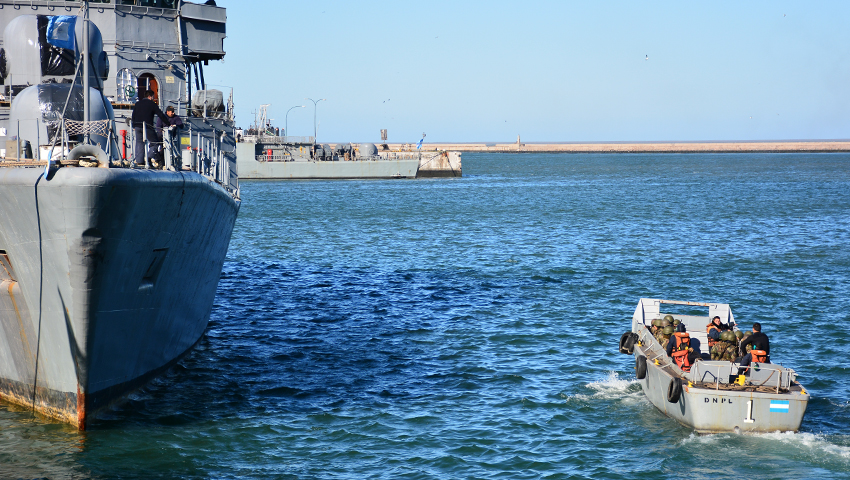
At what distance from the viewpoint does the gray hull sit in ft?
37.6

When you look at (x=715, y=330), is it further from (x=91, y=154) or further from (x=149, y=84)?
(x=149, y=84)

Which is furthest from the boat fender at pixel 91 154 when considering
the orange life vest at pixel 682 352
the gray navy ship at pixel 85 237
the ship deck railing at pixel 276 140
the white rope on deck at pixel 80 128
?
the ship deck railing at pixel 276 140

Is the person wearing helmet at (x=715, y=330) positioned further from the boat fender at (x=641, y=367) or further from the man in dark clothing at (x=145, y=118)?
the man in dark clothing at (x=145, y=118)

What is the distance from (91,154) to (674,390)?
35.3 feet

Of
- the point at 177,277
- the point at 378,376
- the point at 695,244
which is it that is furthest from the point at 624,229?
the point at 177,277

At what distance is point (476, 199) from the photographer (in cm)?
7031

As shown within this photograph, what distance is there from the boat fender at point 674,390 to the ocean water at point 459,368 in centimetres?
64

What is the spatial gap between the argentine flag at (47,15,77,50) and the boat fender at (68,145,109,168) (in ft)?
17.9

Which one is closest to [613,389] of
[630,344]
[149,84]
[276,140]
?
[630,344]

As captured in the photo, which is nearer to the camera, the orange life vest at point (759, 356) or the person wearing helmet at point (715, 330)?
the orange life vest at point (759, 356)

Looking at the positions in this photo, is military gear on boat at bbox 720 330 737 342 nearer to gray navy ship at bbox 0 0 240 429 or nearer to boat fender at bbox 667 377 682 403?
boat fender at bbox 667 377 682 403

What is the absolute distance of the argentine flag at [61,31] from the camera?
15.8m

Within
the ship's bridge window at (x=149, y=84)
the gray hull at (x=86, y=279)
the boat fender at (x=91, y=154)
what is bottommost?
the gray hull at (x=86, y=279)

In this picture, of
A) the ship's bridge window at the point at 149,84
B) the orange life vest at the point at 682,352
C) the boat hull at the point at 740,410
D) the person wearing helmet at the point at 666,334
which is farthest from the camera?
the ship's bridge window at the point at 149,84
